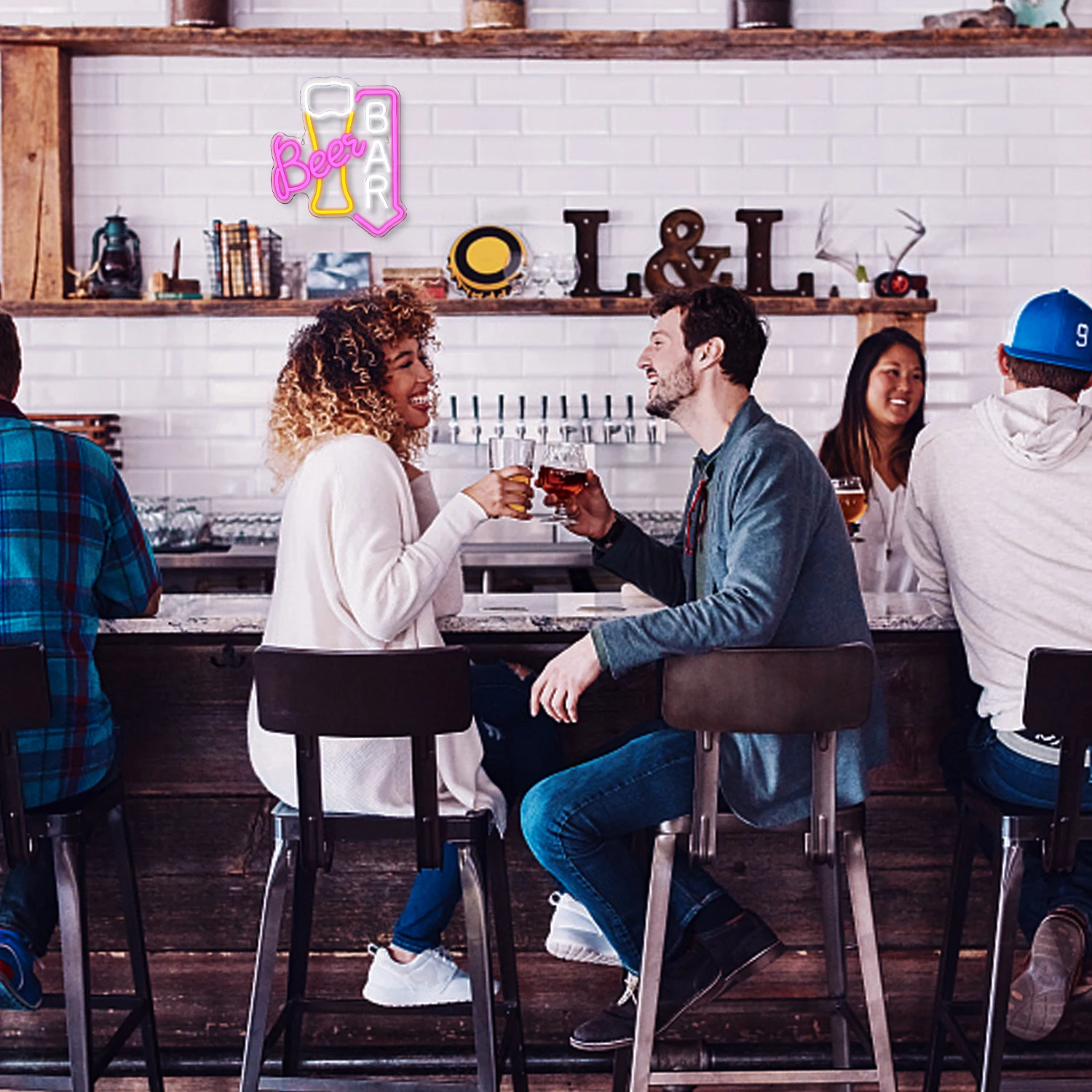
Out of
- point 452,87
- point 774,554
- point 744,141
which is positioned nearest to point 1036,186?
point 744,141

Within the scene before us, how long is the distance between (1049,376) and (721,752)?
95 centimetres

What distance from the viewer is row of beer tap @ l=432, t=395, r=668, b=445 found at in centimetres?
520

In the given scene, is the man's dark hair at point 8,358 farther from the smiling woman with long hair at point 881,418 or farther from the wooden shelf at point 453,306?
the wooden shelf at point 453,306

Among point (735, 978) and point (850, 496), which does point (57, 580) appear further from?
point (850, 496)

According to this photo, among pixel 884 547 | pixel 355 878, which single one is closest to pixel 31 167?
pixel 884 547

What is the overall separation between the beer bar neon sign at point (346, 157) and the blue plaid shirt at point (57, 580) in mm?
3037

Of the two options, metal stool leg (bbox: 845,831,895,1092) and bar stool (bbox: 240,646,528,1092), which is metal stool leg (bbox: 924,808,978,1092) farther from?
bar stool (bbox: 240,646,528,1092)

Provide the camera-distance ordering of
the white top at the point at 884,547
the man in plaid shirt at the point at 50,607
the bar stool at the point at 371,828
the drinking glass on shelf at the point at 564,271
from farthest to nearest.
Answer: the drinking glass on shelf at the point at 564,271 → the white top at the point at 884,547 → the man in plaid shirt at the point at 50,607 → the bar stool at the point at 371,828

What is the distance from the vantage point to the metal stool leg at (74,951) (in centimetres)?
228

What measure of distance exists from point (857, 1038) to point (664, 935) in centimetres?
48

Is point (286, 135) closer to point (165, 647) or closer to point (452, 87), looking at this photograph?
point (452, 87)

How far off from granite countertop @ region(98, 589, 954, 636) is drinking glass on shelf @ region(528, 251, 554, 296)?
2.65m

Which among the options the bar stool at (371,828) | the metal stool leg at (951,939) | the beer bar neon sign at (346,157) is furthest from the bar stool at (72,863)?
the beer bar neon sign at (346,157)

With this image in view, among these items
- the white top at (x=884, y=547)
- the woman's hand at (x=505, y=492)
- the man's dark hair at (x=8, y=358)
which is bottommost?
the white top at (x=884, y=547)
